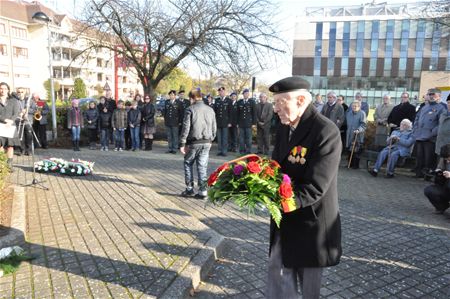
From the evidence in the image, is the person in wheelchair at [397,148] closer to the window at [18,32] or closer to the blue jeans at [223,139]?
the blue jeans at [223,139]

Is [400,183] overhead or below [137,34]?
below

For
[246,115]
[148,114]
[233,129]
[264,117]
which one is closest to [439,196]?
[264,117]

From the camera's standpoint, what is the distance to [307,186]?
224 cm

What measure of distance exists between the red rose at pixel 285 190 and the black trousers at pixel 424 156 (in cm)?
825

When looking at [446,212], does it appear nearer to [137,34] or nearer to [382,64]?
[137,34]

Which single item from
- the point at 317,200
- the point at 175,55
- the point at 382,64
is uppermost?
the point at 382,64

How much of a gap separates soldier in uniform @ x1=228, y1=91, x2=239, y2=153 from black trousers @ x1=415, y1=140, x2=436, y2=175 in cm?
584

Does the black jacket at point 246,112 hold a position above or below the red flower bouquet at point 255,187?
above

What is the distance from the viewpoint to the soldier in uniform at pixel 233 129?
1241cm

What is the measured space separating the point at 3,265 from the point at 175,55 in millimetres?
12583

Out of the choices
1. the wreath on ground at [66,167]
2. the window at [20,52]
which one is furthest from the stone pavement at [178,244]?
the window at [20,52]

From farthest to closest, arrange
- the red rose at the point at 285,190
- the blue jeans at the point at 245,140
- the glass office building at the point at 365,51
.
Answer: the glass office building at the point at 365,51, the blue jeans at the point at 245,140, the red rose at the point at 285,190

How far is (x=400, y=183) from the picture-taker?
8.68 meters

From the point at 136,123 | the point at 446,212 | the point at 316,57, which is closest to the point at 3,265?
the point at 446,212
